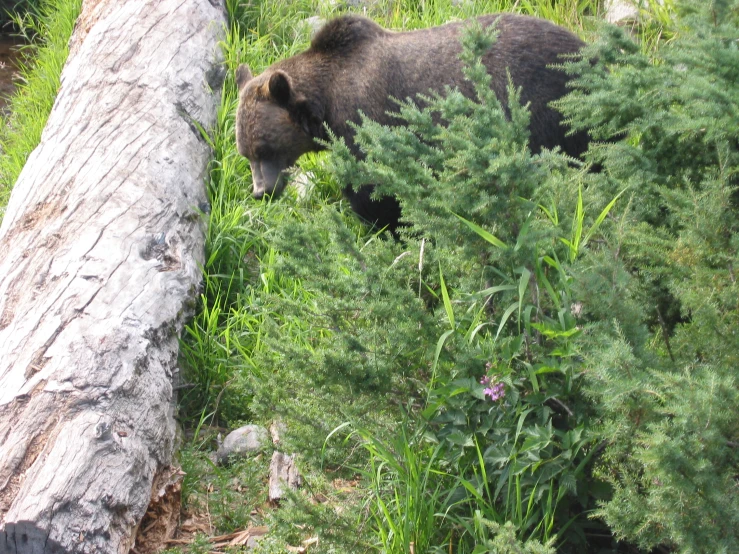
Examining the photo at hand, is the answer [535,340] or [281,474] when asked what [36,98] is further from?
[535,340]

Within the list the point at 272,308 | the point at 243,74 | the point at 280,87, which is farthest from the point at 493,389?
the point at 243,74

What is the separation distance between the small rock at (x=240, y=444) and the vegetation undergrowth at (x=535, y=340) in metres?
0.84

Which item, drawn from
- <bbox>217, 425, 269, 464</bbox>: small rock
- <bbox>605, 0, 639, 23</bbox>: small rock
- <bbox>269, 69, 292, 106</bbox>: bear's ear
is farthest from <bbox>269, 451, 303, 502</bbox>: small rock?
<bbox>605, 0, 639, 23</bbox>: small rock

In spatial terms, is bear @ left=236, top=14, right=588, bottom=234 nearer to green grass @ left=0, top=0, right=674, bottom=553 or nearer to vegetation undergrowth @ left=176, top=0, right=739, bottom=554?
green grass @ left=0, top=0, right=674, bottom=553

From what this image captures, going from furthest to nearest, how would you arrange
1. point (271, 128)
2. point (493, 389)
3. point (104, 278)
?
point (271, 128)
point (104, 278)
point (493, 389)

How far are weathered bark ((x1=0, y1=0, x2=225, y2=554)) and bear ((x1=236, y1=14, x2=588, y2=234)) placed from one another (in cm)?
57

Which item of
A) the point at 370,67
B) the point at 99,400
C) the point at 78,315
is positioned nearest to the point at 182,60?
the point at 370,67

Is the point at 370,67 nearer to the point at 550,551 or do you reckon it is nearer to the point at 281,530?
the point at 281,530

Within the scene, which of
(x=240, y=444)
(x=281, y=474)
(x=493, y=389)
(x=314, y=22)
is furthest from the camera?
(x=314, y=22)

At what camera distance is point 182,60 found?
21.5 ft

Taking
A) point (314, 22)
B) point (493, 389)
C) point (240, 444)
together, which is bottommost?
point (240, 444)

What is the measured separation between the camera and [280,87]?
5.80m

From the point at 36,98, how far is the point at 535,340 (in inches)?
257

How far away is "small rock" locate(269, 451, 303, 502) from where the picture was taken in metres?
4.01
